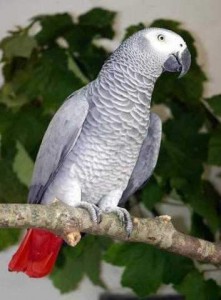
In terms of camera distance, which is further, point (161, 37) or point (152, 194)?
point (152, 194)

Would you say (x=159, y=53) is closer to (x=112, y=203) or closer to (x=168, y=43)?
(x=168, y=43)

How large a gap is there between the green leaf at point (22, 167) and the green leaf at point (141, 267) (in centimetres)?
26

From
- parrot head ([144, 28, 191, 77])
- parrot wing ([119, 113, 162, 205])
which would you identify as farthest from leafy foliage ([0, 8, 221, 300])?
parrot head ([144, 28, 191, 77])

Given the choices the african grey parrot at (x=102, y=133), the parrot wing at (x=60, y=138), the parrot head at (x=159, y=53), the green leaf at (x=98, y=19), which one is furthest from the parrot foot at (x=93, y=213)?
the green leaf at (x=98, y=19)

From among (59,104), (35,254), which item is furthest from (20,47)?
(35,254)

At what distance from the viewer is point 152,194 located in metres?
1.29

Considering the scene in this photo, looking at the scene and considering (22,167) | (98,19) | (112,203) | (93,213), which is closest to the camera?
(93,213)

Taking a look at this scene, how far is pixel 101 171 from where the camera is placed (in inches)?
37.3

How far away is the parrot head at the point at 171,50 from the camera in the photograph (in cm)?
89

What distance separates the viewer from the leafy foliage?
116 centimetres

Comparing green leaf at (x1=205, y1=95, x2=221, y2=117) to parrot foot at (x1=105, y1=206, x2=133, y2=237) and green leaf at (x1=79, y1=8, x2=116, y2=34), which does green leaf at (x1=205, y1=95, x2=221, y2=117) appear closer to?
green leaf at (x1=79, y1=8, x2=116, y2=34)

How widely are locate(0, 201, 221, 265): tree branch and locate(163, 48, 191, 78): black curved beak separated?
248mm

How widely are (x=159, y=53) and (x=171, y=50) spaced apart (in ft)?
0.07

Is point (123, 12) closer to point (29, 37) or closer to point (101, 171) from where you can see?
point (29, 37)
